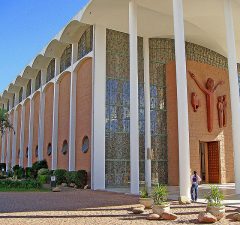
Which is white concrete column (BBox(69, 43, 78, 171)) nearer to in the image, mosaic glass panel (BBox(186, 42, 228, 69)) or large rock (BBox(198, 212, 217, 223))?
mosaic glass panel (BBox(186, 42, 228, 69))

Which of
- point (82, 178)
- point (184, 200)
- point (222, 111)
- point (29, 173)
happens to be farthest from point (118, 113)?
point (29, 173)

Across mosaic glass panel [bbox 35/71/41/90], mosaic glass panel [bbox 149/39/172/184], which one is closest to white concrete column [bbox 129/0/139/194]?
mosaic glass panel [bbox 149/39/172/184]

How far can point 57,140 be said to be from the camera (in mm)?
26297

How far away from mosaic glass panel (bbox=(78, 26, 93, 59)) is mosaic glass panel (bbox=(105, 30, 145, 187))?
3.86 ft

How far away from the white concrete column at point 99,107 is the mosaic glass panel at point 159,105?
3766mm

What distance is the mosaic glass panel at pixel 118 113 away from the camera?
68.5ft

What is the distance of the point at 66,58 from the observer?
26.0m

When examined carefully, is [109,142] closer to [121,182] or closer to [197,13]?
[121,182]

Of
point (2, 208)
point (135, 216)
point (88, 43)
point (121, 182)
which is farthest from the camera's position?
point (88, 43)

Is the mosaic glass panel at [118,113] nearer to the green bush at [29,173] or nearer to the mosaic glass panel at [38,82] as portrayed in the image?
the green bush at [29,173]

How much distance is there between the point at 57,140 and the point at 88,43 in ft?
26.2

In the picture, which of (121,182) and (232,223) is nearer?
(232,223)

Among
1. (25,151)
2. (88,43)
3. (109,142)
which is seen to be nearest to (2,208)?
(109,142)

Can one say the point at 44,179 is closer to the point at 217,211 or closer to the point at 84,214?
the point at 84,214
